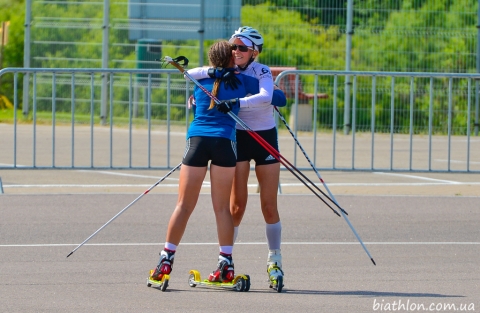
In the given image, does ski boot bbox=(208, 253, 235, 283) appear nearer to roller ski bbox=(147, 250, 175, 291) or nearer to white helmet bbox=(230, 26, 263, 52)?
roller ski bbox=(147, 250, 175, 291)

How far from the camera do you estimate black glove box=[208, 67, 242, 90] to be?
6.57 meters

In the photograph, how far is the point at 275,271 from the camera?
6.70 metres

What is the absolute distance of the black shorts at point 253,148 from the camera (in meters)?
6.87

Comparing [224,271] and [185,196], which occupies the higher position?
[185,196]

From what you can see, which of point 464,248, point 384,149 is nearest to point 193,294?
point 464,248

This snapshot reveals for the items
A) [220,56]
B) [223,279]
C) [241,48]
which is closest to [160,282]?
[223,279]

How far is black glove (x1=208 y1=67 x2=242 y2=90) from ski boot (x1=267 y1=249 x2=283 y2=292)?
4.18 feet

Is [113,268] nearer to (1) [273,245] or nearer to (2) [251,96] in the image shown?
(1) [273,245]

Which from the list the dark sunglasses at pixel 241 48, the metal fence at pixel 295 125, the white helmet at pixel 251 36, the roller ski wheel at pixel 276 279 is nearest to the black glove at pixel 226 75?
the dark sunglasses at pixel 241 48

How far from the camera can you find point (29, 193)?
37.3 feet

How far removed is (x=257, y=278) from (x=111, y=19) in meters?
14.9

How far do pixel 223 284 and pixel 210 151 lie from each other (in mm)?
962

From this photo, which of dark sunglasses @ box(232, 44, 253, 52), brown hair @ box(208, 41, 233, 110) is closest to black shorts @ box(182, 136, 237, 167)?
brown hair @ box(208, 41, 233, 110)

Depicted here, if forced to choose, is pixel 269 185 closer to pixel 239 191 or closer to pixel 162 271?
pixel 239 191
